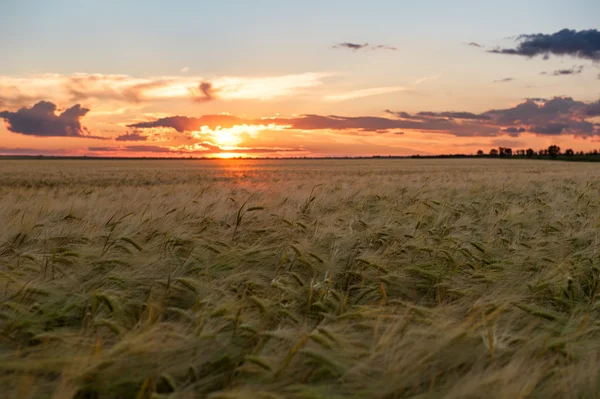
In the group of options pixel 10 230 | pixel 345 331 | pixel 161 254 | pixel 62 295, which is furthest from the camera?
pixel 10 230

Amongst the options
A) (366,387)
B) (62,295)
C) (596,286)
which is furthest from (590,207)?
(62,295)

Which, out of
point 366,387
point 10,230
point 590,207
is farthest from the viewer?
point 590,207

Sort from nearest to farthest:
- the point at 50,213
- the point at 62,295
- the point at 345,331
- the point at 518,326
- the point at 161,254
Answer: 1. the point at 345,331
2. the point at 518,326
3. the point at 62,295
4. the point at 161,254
5. the point at 50,213

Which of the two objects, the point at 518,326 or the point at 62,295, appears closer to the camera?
the point at 518,326

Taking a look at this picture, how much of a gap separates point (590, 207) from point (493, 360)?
4.90 meters

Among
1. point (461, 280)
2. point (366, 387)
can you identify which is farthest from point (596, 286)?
point (366, 387)

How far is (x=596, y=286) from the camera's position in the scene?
7.91 feet

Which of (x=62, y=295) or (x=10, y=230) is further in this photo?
(x=10, y=230)

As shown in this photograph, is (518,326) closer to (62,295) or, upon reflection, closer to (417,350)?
(417,350)

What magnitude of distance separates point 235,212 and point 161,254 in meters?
1.80

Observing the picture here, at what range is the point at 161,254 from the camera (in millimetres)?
2793

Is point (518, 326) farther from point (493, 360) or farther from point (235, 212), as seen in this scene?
point (235, 212)

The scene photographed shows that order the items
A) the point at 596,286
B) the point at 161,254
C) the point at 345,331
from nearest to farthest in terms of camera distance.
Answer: the point at 345,331
the point at 596,286
the point at 161,254

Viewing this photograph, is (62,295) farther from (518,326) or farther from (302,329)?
(518,326)
